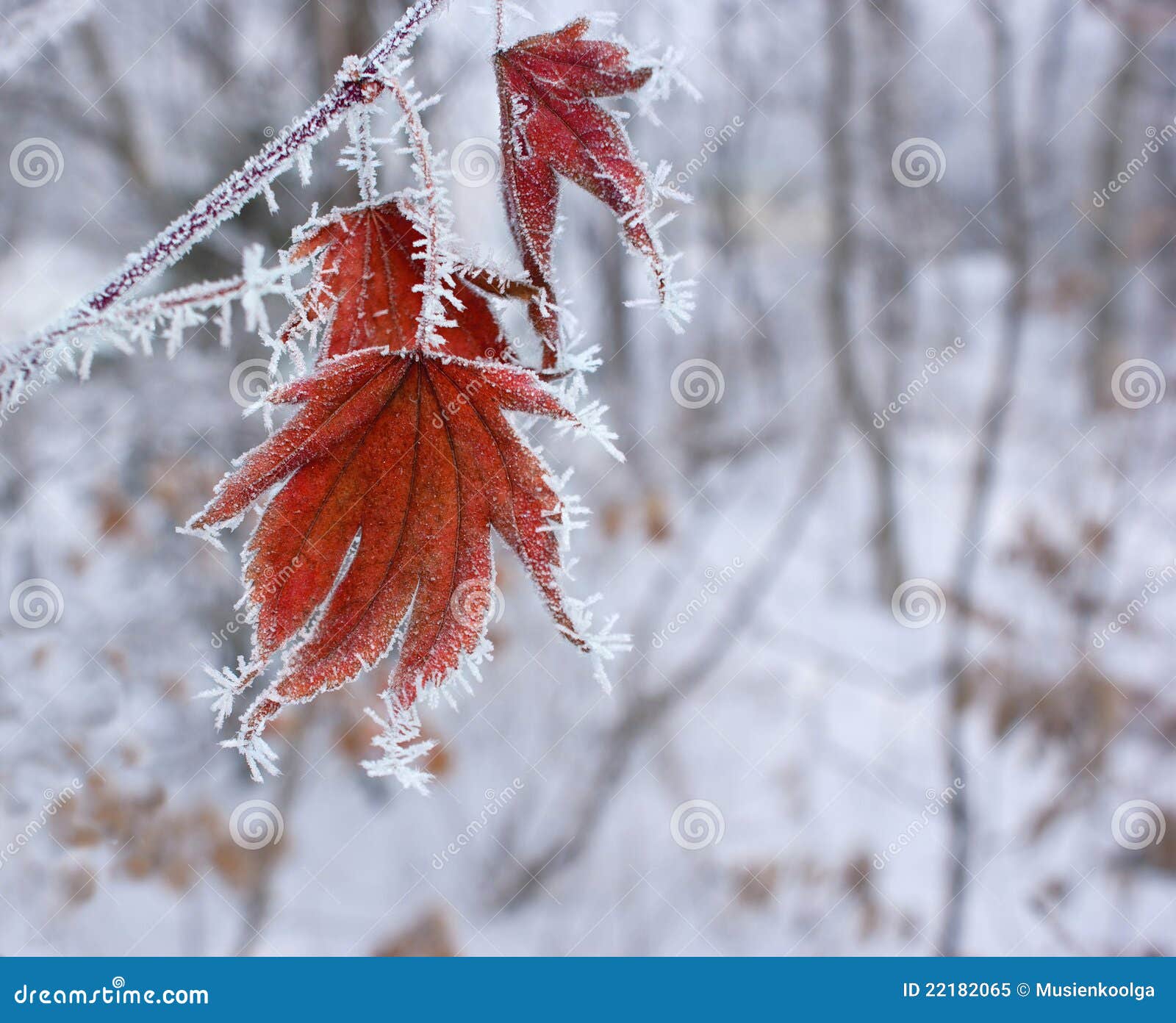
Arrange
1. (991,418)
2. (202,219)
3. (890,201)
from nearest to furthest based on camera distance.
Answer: (202,219) → (991,418) → (890,201)

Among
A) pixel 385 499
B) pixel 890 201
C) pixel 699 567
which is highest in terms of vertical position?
pixel 890 201

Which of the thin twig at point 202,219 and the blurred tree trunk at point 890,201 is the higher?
the blurred tree trunk at point 890,201

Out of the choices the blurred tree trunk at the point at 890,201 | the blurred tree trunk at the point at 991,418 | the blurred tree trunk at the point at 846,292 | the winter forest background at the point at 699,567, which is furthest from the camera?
the blurred tree trunk at the point at 890,201

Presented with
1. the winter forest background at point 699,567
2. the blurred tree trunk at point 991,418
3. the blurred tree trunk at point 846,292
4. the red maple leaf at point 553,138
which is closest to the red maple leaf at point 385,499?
the red maple leaf at point 553,138

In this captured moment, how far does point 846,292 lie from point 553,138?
11.5 ft

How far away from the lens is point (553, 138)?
20.7 inches

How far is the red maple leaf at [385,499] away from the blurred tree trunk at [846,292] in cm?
324

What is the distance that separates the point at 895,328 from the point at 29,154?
3715 millimetres

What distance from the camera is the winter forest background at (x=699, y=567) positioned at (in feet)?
6.64

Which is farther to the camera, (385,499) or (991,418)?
(991,418)

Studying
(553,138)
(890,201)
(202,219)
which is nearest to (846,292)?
(890,201)

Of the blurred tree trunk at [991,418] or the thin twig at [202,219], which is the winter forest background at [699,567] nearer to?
the blurred tree trunk at [991,418]

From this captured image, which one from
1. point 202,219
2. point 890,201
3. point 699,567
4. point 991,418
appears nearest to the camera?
point 202,219

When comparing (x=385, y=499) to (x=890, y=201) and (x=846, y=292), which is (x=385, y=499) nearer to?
(x=846, y=292)
